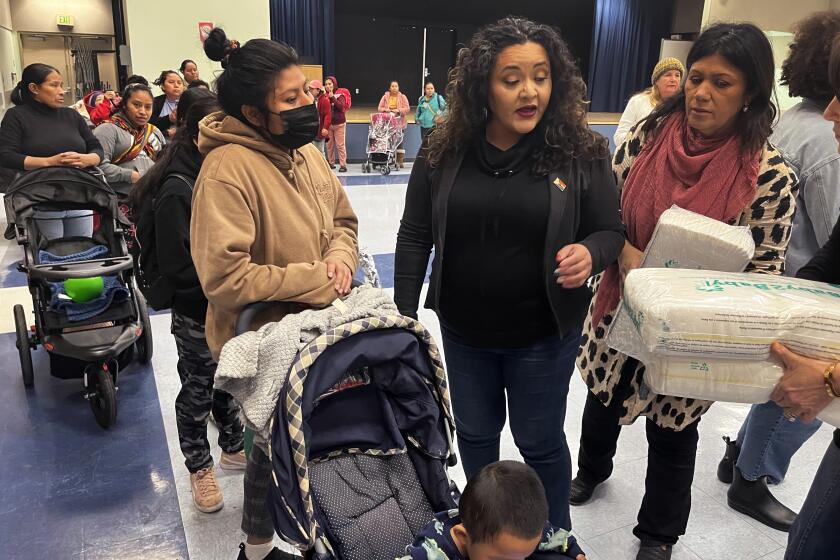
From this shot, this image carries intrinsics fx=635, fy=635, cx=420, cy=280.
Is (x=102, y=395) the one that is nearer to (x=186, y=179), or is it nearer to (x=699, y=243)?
(x=186, y=179)

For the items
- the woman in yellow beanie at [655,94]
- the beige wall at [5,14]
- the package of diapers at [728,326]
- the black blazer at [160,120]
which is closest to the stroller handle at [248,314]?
the package of diapers at [728,326]

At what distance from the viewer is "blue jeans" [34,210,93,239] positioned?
3.40m

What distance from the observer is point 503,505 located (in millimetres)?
1209

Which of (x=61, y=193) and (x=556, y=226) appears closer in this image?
(x=556, y=226)

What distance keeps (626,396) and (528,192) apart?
77 centimetres

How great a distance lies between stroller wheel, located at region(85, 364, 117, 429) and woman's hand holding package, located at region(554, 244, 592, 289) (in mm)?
2039

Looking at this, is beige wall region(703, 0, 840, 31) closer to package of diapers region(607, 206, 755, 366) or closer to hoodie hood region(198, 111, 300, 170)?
package of diapers region(607, 206, 755, 366)

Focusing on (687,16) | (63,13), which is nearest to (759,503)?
(63,13)

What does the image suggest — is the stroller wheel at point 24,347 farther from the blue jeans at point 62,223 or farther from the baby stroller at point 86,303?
the blue jeans at point 62,223

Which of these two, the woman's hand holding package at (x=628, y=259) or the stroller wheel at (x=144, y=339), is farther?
the stroller wheel at (x=144, y=339)

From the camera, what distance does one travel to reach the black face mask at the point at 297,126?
1.64 meters

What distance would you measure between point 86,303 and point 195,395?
0.96 m

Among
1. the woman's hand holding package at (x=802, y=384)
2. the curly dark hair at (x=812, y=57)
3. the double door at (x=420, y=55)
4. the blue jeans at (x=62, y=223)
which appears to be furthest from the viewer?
the double door at (x=420, y=55)

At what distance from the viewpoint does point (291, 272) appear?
1.58m
